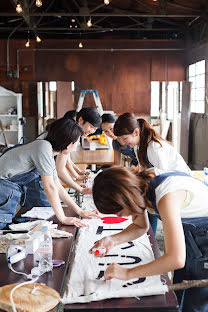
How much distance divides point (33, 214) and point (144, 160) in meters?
0.96

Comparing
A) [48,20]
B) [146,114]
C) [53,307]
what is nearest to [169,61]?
[146,114]

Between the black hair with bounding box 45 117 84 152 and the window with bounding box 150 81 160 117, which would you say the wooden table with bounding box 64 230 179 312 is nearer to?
the black hair with bounding box 45 117 84 152

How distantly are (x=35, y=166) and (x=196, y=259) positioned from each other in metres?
1.33

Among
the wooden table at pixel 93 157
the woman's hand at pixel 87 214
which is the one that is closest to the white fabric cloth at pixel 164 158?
the woman's hand at pixel 87 214

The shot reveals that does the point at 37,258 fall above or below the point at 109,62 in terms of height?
below

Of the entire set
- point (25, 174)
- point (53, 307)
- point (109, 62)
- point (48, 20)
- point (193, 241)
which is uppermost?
point (48, 20)

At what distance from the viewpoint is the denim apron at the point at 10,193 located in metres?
2.73

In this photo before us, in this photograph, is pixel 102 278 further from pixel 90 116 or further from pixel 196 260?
pixel 90 116

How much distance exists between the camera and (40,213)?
3.09 m

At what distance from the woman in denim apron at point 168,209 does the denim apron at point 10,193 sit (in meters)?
1.16

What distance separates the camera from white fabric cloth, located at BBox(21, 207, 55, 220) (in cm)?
300

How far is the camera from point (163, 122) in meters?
10.9

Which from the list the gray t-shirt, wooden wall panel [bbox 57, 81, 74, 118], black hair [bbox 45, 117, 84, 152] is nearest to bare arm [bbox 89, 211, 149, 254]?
the gray t-shirt

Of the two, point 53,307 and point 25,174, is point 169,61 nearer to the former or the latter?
point 25,174
